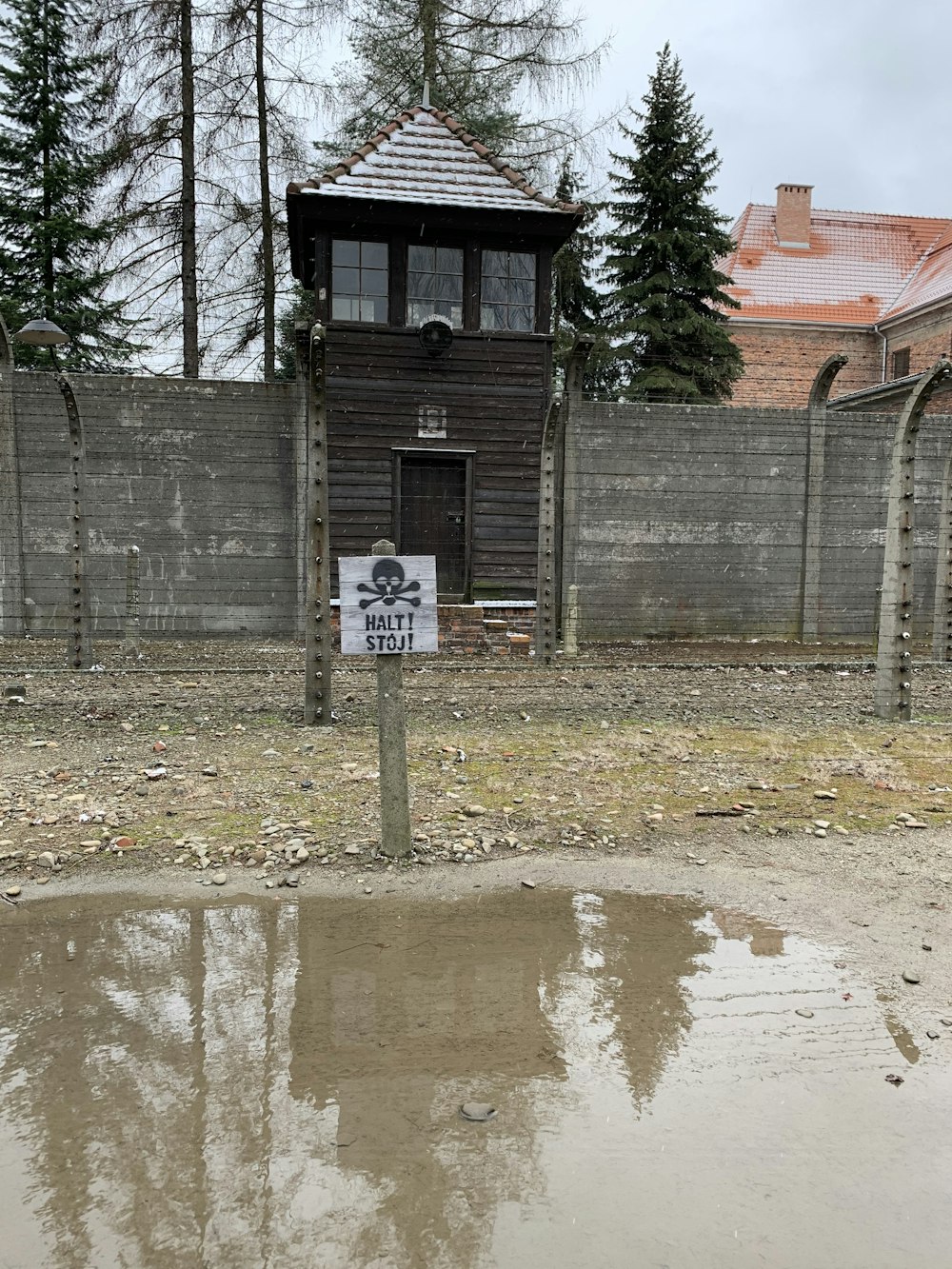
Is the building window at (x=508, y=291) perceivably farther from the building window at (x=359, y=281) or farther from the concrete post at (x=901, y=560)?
the concrete post at (x=901, y=560)

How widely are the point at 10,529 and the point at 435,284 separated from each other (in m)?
6.90

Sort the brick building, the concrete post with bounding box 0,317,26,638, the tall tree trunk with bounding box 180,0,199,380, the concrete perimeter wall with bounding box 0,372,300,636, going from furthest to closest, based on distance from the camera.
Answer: the brick building < the tall tree trunk with bounding box 180,0,199,380 < the concrete perimeter wall with bounding box 0,372,300,636 < the concrete post with bounding box 0,317,26,638

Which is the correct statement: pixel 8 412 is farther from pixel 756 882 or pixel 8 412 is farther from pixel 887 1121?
pixel 887 1121

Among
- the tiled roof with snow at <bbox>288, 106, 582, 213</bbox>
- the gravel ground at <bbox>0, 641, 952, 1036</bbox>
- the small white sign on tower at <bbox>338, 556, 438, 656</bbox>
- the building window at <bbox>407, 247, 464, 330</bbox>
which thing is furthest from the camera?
the building window at <bbox>407, 247, 464, 330</bbox>

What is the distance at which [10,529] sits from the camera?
12.6 meters

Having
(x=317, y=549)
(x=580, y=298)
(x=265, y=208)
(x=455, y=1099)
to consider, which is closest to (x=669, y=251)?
(x=580, y=298)

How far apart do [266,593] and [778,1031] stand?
1102 cm

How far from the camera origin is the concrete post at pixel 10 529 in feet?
41.3

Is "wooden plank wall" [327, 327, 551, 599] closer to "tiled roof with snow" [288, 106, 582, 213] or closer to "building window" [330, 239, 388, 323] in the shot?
"building window" [330, 239, 388, 323]

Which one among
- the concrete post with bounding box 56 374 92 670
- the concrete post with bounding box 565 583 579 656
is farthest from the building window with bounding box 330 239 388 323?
the concrete post with bounding box 56 374 92 670

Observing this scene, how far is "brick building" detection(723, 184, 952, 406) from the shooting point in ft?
105

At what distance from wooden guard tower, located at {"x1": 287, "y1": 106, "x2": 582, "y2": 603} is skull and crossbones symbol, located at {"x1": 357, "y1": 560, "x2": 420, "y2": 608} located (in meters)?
8.85

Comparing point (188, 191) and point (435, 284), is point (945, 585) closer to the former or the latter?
point (435, 284)

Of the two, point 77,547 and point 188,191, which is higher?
point 188,191
